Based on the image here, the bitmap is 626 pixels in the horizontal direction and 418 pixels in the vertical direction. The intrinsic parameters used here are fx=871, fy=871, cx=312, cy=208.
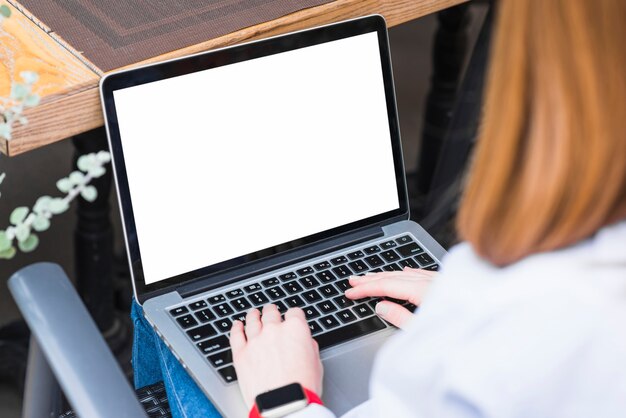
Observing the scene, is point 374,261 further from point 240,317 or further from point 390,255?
point 240,317

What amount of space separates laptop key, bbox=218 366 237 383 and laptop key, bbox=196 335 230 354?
2 centimetres

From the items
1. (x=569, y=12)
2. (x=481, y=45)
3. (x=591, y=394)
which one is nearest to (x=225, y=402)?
(x=591, y=394)

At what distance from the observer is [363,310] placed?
0.85m

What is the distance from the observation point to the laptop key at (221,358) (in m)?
0.78

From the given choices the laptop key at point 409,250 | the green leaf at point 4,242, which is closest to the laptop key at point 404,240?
the laptop key at point 409,250

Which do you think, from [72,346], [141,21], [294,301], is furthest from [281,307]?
[141,21]

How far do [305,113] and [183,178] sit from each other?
147 millimetres

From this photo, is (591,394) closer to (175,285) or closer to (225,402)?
(225,402)

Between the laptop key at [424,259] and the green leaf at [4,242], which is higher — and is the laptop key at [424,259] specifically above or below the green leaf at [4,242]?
below

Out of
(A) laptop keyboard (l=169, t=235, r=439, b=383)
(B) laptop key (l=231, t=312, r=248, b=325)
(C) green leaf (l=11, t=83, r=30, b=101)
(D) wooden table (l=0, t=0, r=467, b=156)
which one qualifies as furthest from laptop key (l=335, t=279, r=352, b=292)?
(C) green leaf (l=11, t=83, r=30, b=101)

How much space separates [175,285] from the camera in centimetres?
85

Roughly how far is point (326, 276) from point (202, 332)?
0.15 m

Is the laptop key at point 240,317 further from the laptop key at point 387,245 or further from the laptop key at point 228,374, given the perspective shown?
the laptop key at point 387,245

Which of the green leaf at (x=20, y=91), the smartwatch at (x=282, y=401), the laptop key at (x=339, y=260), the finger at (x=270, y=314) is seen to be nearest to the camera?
the green leaf at (x=20, y=91)
